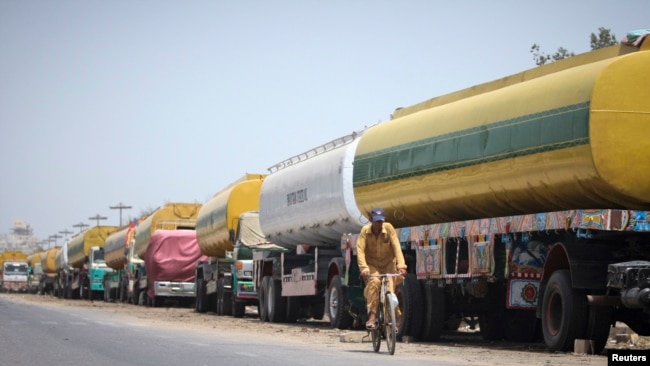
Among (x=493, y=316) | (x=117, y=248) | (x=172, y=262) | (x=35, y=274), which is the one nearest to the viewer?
(x=493, y=316)

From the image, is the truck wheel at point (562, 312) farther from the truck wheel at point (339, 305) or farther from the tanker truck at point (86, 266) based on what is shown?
the tanker truck at point (86, 266)

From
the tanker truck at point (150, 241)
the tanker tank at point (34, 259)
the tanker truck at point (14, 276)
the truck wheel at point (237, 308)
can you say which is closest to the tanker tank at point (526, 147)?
the truck wheel at point (237, 308)

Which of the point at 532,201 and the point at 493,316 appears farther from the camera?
the point at 493,316

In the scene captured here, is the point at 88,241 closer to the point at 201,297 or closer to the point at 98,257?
the point at 98,257

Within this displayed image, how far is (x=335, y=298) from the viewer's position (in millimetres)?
26062

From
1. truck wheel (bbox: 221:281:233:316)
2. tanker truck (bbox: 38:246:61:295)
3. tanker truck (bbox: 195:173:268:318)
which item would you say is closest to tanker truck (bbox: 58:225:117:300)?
tanker truck (bbox: 38:246:61:295)

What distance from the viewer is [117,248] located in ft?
211

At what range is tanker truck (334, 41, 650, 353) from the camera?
1602 centimetres

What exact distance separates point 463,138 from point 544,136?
2652 millimetres

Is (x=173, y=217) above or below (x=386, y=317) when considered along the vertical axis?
above

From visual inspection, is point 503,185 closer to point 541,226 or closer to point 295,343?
point 541,226

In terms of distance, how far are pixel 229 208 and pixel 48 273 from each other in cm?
6369

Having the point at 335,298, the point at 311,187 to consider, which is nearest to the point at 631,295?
the point at 335,298

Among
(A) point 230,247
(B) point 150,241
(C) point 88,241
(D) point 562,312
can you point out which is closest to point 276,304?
(A) point 230,247
